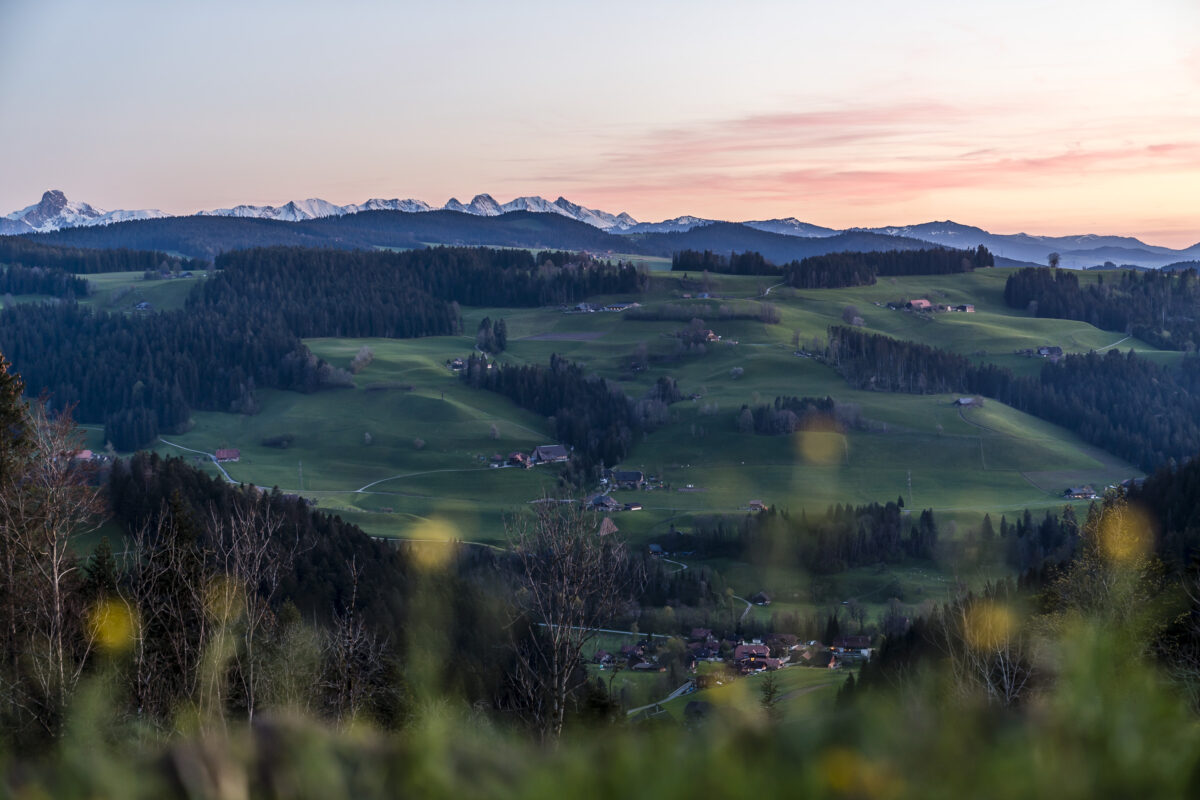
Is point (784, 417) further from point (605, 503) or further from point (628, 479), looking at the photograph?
point (605, 503)

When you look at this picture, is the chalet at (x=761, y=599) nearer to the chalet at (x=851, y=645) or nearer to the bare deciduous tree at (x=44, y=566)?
the chalet at (x=851, y=645)

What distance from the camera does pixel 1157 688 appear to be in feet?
7.64

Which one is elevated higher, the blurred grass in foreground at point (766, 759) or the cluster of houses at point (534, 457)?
the blurred grass in foreground at point (766, 759)

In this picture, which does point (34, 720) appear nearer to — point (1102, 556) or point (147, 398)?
point (1102, 556)

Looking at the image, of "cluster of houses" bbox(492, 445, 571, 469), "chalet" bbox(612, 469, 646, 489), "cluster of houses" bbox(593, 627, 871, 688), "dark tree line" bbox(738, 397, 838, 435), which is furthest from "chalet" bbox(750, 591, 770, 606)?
"cluster of houses" bbox(492, 445, 571, 469)

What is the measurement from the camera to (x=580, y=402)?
536ft

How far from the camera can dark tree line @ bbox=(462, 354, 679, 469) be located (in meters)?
149

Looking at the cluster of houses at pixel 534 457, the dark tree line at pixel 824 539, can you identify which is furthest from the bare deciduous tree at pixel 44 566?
the cluster of houses at pixel 534 457

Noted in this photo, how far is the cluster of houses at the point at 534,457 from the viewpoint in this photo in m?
142

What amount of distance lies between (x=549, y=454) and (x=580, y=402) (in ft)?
61.2

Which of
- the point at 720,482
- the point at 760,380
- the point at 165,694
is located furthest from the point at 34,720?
the point at 760,380

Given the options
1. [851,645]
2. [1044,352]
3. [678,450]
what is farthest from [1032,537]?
[1044,352]

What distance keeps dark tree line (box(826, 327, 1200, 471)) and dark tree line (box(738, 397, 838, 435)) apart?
69.9 feet

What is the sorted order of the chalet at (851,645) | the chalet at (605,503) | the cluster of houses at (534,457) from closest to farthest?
1. the chalet at (851,645)
2. the chalet at (605,503)
3. the cluster of houses at (534,457)
